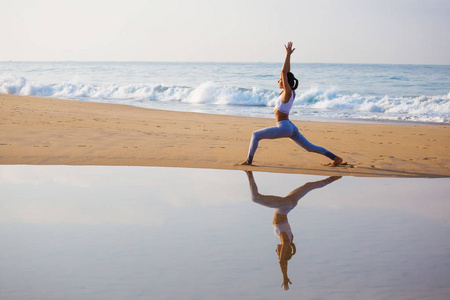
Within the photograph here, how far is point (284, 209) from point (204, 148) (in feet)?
13.1

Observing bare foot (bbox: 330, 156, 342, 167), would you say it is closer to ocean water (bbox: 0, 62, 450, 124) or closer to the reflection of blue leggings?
the reflection of blue leggings

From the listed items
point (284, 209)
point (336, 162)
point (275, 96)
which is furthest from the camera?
point (275, 96)

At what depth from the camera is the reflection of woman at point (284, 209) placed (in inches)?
164

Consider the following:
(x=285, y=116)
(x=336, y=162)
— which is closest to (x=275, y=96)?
(x=336, y=162)

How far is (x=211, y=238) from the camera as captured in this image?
Result: 15.0 feet

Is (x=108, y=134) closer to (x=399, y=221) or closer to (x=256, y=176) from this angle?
(x=256, y=176)

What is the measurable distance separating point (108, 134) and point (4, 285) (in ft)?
24.6

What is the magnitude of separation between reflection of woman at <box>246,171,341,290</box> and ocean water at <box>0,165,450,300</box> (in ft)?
0.20

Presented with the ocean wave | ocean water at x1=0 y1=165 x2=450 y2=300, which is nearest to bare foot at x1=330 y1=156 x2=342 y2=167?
ocean water at x1=0 y1=165 x2=450 y2=300

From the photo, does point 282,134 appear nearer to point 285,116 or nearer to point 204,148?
point 285,116

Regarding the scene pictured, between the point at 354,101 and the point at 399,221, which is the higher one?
the point at 354,101

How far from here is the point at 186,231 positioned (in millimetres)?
4766

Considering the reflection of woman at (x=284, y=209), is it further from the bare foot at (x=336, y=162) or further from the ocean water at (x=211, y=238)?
the bare foot at (x=336, y=162)

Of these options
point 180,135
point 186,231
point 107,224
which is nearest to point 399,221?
point 186,231
